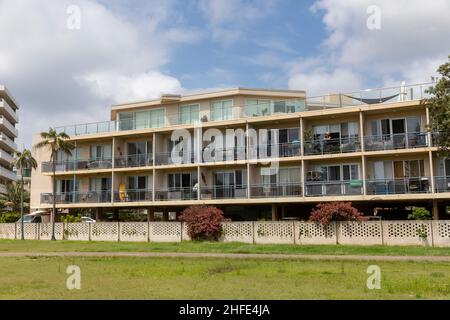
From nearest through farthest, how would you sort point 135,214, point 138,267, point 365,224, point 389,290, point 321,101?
point 389,290 → point 138,267 → point 365,224 → point 321,101 → point 135,214

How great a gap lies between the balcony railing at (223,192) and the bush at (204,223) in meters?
5.35

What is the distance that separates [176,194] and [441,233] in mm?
20689

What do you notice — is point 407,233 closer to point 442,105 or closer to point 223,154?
point 442,105

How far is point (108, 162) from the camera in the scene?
46.3m

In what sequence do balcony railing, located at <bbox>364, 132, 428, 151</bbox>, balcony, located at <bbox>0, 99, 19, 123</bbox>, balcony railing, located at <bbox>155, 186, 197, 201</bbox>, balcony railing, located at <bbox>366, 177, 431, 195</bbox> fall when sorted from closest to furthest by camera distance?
balcony railing, located at <bbox>366, 177, 431, 195</bbox> < balcony railing, located at <bbox>364, 132, 428, 151</bbox> < balcony railing, located at <bbox>155, 186, 197, 201</bbox> < balcony, located at <bbox>0, 99, 19, 123</bbox>

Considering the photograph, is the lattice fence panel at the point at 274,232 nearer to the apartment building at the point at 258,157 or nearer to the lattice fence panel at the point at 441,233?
the apartment building at the point at 258,157

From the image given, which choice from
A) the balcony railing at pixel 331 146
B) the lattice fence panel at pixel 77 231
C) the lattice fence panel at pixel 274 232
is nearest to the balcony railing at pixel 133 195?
the lattice fence panel at pixel 77 231

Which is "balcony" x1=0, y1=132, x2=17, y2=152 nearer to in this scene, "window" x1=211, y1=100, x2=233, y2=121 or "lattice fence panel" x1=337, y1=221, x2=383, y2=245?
"window" x1=211, y1=100, x2=233, y2=121

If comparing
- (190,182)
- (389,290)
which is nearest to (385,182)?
(190,182)

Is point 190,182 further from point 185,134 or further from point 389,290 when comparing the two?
point 389,290

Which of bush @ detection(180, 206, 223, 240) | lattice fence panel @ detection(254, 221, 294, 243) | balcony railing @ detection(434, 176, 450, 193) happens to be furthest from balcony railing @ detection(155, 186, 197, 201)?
balcony railing @ detection(434, 176, 450, 193)

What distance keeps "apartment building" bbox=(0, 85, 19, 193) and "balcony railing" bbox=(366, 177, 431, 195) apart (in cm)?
6617

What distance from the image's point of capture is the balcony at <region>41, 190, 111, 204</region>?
45.9 meters
